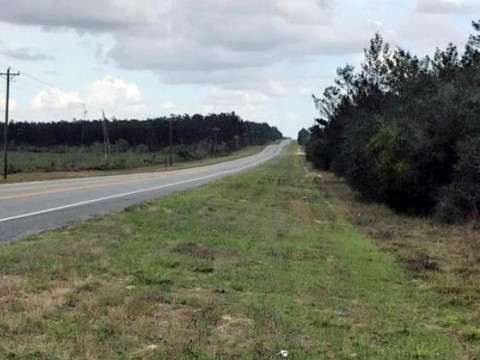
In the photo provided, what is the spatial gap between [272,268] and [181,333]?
3.76 metres

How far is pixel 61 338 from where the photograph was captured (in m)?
5.58

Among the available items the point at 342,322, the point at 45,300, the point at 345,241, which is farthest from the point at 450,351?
the point at 345,241

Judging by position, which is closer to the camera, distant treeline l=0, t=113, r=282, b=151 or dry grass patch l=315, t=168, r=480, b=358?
dry grass patch l=315, t=168, r=480, b=358

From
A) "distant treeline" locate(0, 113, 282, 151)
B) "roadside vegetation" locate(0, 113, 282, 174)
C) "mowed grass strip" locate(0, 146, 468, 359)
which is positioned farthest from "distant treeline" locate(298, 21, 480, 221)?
"distant treeline" locate(0, 113, 282, 151)

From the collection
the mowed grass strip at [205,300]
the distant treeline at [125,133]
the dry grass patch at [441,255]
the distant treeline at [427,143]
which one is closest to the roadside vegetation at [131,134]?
the distant treeline at [125,133]

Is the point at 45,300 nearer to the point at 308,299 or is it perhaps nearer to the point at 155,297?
the point at 155,297

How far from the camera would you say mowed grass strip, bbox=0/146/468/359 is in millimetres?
5578

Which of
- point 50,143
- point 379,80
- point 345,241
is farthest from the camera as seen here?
point 50,143

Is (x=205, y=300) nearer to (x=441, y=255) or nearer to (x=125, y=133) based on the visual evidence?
(x=441, y=255)

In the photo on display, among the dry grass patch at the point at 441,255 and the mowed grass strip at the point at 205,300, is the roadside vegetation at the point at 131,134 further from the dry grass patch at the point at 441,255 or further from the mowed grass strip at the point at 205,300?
the mowed grass strip at the point at 205,300

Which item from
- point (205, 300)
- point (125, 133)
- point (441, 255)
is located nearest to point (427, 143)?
point (441, 255)

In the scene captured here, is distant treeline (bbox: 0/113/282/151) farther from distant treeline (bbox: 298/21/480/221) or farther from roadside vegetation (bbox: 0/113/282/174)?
distant treeline (bbox: 298/21/480/221)

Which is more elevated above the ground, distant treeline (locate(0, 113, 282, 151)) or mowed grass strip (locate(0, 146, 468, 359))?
distant treeline (locate(0, 113, 282, 151))

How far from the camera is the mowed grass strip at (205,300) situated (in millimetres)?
5578
